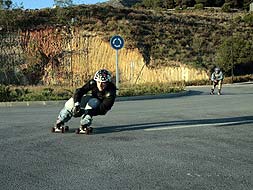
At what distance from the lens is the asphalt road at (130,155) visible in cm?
645

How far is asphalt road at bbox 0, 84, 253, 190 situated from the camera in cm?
645

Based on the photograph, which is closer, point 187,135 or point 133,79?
point 187,135

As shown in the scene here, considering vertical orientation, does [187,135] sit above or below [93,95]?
below

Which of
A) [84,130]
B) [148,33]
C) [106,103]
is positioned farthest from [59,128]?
[148,33]

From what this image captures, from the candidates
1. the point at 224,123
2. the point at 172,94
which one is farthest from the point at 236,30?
the point at 224,123

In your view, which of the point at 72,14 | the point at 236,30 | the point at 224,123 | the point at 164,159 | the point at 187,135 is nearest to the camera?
the point at 164,159

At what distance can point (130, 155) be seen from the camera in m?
8.08

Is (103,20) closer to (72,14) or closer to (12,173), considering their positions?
(72,14)

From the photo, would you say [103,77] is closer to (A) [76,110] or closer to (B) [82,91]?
(B) [82,91]

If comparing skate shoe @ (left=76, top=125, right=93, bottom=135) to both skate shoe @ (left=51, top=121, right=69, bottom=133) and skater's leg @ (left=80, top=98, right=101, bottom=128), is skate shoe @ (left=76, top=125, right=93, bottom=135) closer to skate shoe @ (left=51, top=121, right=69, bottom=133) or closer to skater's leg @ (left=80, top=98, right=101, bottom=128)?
skater's leg @ (left=80, top=98, right=101, bottom=128)

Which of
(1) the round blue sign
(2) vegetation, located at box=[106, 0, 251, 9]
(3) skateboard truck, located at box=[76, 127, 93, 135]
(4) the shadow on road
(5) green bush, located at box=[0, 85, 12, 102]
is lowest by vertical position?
(5) green bush, located at box=[0, 85, 12, 102]

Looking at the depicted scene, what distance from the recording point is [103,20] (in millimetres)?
53906

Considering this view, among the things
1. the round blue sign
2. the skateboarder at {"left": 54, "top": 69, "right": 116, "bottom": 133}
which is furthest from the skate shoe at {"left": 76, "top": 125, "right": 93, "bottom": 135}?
the round blue sign

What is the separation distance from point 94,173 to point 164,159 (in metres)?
1.35
